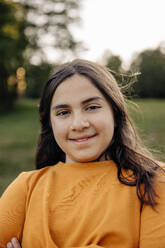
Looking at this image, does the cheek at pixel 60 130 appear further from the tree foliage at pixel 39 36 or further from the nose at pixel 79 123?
Result: the tree foliage at pixel 39 36

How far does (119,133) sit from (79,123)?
459 mm

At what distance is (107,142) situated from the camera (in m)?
1.98

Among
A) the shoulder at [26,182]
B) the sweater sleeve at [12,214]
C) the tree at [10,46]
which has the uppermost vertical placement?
the tree at [10,46]

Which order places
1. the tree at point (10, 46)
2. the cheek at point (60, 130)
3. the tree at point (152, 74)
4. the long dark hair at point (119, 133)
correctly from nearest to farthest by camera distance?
the long dark hair at point (119, 133)
the cheek at point (60, 130)
the tree at point (10, 46)
the tree at point (152, 74)

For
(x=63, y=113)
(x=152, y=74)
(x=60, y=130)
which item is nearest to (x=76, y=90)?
(x=63, y=113)

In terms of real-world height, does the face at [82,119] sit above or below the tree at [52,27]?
below

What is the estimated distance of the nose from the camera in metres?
1.88

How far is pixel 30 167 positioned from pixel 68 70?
4607 millimetres

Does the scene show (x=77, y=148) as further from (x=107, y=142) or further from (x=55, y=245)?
(x=55, y=245)

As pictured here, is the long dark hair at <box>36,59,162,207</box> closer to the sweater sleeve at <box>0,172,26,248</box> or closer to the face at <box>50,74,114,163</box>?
the face at <box>50,74,114,163</box>

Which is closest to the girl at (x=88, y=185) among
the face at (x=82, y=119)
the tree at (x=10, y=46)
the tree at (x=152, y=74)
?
the face at (x=82, y=119)

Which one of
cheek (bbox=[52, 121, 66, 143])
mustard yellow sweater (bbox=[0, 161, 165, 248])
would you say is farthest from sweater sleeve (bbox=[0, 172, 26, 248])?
cheek (bbox=[52, 121, 66, 143])

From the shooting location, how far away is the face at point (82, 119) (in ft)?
6.24

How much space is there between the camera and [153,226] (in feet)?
5.44
